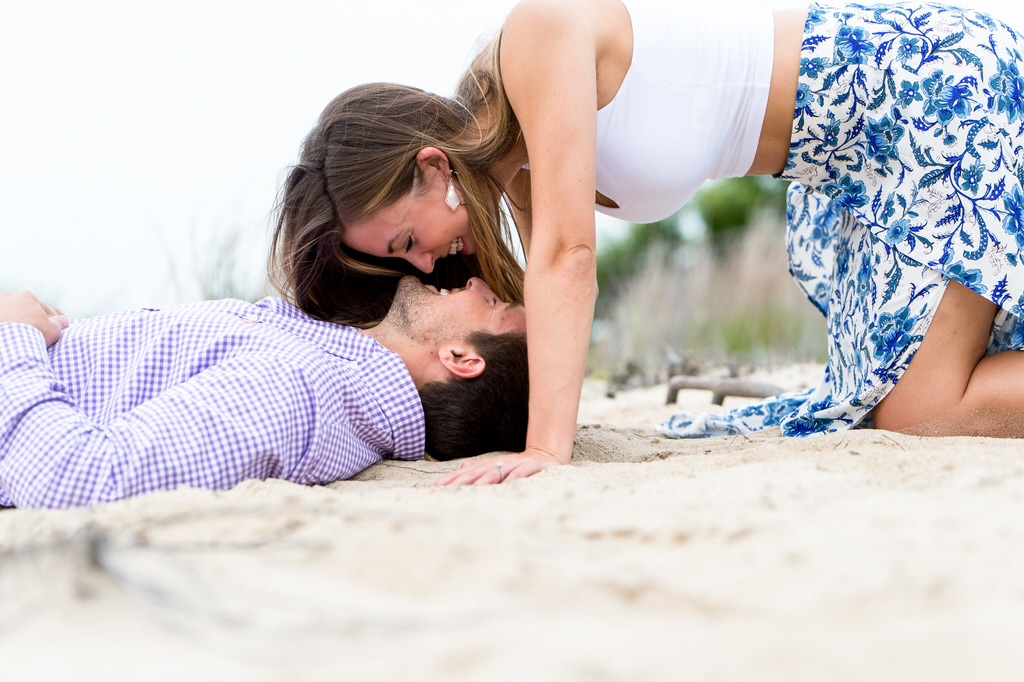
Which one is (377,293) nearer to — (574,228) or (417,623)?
(574,228)

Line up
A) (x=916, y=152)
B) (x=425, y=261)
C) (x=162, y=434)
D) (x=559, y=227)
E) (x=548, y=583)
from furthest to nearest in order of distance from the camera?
(x=425, y=261)
(x=916, y=152)
(x=559, y=227)
(x=162, y=434)
(x=548, y=583)

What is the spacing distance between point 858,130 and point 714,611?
1844 millimetres

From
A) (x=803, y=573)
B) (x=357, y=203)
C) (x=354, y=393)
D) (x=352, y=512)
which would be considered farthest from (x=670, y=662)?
(x=357, y=203)

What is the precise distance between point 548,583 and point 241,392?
103cm

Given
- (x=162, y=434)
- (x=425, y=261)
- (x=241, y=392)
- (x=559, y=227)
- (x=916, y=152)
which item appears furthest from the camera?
(x=425, y=261)

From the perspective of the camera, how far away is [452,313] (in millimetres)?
2545

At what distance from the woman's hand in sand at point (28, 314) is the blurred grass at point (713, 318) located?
3.53 metres

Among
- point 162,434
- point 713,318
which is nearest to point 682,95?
point 162,434

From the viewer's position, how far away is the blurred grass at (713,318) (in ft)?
18.5

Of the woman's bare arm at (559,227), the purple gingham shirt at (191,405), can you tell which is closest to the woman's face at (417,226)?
the purple gingham shirt at (191,405)

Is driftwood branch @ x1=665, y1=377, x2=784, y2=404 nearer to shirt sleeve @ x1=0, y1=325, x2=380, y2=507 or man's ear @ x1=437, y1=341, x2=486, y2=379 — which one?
man's ear @ x1=437, y1=341, x2=486, y2=379

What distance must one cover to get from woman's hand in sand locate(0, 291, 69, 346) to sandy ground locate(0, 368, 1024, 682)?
67 cm

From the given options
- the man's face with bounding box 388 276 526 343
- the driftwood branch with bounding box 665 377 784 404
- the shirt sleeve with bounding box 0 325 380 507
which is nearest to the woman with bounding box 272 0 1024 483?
the man's face with bounding box 388 276 526 343

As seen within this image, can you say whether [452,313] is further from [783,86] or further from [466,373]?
[783,86]
